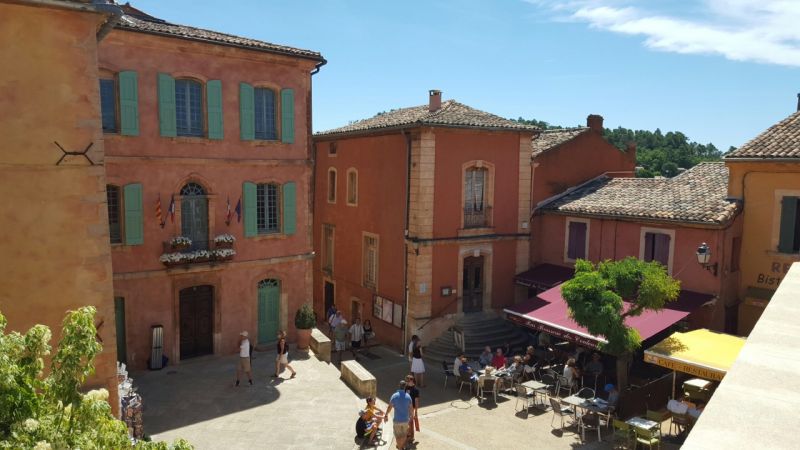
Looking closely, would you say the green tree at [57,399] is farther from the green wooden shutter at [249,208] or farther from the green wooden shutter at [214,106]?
the green wooden shutter at [249,208]

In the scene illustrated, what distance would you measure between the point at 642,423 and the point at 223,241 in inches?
478

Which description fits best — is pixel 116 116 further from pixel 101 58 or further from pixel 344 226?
pixel 344 226

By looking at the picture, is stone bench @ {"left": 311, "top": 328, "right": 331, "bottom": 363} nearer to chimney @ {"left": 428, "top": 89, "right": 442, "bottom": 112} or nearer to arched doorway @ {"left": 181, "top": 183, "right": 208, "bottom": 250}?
arched doorway @ {"left": 181, "top": 183, "right": 208, "bottom": 250}

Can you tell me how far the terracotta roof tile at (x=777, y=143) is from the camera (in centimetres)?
1669

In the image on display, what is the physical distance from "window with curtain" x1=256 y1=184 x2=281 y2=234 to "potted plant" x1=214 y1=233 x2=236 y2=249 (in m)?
1.07

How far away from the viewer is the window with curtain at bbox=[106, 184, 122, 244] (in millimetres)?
15453

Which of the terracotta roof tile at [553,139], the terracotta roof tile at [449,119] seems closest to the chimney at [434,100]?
the terracotta roof tile at [449,119]

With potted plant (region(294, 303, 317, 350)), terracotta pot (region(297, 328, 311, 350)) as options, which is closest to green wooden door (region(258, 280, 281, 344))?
potted plant (region(294, 303, 317, 350))

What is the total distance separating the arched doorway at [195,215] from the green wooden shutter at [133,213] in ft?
4.07

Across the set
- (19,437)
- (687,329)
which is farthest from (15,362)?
(687,329)

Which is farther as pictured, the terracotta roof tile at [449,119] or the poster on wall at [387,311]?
the poster on wall at [387,311]

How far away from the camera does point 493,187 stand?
22375 millimetres

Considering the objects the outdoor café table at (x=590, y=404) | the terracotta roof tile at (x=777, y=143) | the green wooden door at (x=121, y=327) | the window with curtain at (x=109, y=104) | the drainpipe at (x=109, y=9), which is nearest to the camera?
the drainpipe at (x=109, y=9)

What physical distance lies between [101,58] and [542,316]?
49.1ft
